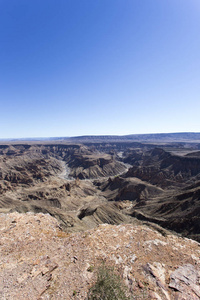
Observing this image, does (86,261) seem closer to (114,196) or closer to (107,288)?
(107,288)

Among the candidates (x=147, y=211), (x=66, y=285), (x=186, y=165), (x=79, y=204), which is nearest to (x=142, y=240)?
(x=66, y=285)

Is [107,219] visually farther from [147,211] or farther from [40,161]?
[40,161]

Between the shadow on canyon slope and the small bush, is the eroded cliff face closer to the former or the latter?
the small bush

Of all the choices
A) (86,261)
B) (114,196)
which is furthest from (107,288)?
(114,196)

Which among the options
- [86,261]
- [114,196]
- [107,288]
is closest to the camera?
[107,288]

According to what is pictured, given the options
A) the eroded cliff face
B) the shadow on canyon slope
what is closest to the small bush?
the eroded cliff face
